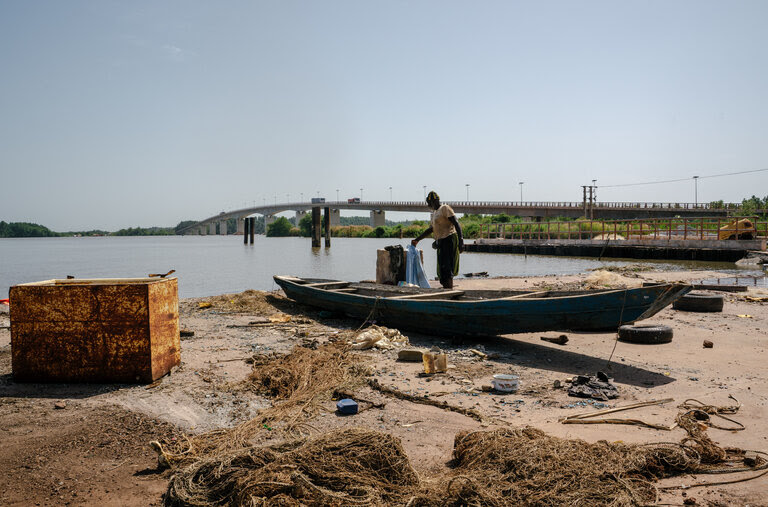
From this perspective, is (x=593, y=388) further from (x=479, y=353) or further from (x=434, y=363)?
(x=479, y=353)

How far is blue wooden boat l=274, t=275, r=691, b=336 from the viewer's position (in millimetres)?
6121

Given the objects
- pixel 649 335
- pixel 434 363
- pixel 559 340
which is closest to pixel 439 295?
pixel 559 340

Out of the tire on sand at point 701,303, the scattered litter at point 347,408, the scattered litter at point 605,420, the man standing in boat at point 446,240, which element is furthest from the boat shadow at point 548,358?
the tire on sand at point 701,303

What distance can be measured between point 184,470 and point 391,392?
2.37m

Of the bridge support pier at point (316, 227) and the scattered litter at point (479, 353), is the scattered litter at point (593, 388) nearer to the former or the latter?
the scattered litter at point (479, 353)

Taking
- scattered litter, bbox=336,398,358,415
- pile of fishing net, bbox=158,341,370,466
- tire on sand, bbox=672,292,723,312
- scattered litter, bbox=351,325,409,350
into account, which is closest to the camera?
pile of fishing net, bbox=158,341,370,466

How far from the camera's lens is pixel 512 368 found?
6.20 m

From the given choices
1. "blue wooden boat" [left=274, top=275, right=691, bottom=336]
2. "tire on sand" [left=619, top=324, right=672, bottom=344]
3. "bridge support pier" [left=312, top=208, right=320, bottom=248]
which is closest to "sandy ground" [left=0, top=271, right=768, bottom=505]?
"tire on sand" [left=619, top=324, right=672, bottom=344]

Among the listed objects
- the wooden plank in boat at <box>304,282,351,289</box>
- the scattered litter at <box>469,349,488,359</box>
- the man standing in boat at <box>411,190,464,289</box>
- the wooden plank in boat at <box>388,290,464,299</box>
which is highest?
the man standing in boat at <box>411,190,464,289</box>

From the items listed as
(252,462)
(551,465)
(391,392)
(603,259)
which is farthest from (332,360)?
(603,259)

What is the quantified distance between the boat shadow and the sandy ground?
0.02 metres

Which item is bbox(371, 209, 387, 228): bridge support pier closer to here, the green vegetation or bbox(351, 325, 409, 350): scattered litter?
the green vegetation

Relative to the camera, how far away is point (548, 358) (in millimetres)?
6719

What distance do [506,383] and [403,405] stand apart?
3.56ft
